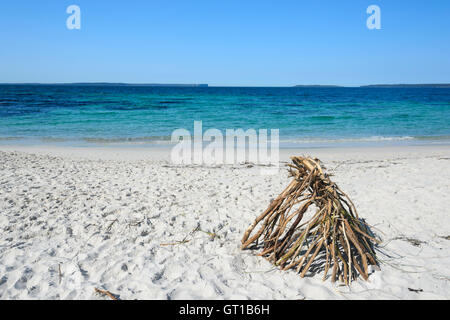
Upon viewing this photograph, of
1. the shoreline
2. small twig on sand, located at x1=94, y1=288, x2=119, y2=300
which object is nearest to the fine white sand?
small twig on sand, located at x1=94, y1=288, x2=119, y2=300

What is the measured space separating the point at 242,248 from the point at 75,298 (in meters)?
1.68

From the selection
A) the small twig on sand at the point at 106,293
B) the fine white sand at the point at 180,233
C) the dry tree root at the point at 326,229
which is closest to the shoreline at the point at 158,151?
the fine white sand at the point at 180,233

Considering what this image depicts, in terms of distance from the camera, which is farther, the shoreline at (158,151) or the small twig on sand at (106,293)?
the shoreline at (158,151)

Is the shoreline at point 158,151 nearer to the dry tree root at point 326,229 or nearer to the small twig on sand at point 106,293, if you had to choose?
the dry tree root at point 326,229

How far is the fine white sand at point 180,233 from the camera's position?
2809mm

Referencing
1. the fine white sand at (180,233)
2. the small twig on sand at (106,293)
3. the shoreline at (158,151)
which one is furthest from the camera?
the shoreline at (158,151)

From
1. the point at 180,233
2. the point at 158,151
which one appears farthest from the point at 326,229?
the point at 158,151

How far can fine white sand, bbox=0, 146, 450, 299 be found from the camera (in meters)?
2.81

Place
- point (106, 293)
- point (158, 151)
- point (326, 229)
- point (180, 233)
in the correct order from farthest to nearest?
point (158, 151) < point (180, 233) < point (326, 229) < point (106, 293)

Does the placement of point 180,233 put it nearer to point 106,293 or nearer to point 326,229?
point 106,293

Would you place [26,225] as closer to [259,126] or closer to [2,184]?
[2,184]

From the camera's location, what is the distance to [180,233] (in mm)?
3990

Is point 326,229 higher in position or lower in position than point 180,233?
higher
